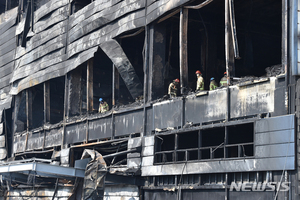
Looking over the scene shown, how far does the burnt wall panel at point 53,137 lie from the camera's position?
28.3 meters

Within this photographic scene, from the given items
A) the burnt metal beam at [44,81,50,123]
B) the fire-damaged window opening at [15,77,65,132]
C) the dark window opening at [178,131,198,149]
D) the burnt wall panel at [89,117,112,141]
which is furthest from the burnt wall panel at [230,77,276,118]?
the fire-damaged window opening at [15,77,65,132]

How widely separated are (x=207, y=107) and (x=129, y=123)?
208 inches

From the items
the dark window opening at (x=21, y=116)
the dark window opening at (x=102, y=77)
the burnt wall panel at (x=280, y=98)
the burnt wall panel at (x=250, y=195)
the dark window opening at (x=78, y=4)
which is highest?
the dark window opening at (x=78, y=4)

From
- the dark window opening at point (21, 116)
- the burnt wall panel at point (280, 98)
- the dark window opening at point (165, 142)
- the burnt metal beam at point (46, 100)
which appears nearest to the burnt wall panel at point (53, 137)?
the burnt metal beam at point (46, 100)

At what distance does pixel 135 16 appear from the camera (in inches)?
928

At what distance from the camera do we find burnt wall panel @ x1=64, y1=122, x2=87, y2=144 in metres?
26.1

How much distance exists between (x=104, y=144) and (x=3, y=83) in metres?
15.7

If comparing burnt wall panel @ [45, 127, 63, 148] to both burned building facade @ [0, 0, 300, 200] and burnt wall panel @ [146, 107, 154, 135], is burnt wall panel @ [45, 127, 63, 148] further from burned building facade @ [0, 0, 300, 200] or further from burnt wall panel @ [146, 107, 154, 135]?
burnt wall panel @ [146, 107, 154, 135]

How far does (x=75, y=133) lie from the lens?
26828 millimetres

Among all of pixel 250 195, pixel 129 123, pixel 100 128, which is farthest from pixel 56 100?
pixel 250 195

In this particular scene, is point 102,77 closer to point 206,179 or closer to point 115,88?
point 115,88

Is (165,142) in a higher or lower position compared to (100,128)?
lower

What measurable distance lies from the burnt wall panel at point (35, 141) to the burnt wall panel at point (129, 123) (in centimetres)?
877

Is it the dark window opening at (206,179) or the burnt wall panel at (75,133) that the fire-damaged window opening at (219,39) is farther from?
the burnt wall panel at (75,133)
